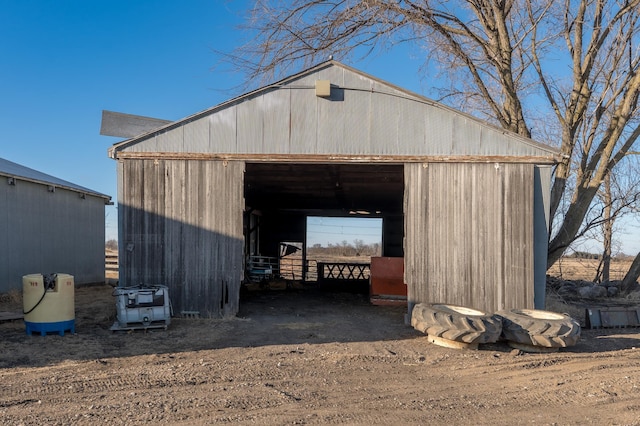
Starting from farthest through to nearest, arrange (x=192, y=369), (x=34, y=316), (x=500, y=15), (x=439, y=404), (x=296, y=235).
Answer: (x=296, y=235)
(x=500, y=15)
(x=34, y=316)
(x=192, y=369)
(x=439, y=404)

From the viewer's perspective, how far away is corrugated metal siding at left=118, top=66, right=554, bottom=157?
30.2ft

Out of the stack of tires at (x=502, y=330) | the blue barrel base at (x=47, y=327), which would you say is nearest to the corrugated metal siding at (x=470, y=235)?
the stack of tires at (x=502, y=330)

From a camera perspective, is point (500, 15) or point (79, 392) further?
point (500, 15)

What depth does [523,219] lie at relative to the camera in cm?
905

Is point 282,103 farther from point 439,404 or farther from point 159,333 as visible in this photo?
point 439,404

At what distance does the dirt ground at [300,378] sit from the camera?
4.47 metres

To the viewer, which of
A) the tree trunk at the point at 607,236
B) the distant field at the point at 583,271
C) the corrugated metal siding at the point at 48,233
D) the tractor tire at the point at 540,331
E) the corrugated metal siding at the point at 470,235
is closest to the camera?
the tractor tire at the point at 540,331

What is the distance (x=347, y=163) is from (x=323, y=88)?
1.54 m

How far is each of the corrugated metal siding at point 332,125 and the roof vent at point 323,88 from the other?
16 cm

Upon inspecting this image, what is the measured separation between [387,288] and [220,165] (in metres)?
5.91

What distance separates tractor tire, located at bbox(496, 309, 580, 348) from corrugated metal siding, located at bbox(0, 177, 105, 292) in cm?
1285

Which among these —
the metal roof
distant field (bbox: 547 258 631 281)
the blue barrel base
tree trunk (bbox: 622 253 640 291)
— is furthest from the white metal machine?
distant field (bbox: 547 258 631 281)

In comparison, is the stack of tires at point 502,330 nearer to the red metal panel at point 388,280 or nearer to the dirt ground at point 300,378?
the dirt ground at point 300,378

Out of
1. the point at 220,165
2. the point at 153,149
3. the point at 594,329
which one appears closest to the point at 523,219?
the point at 594,329
